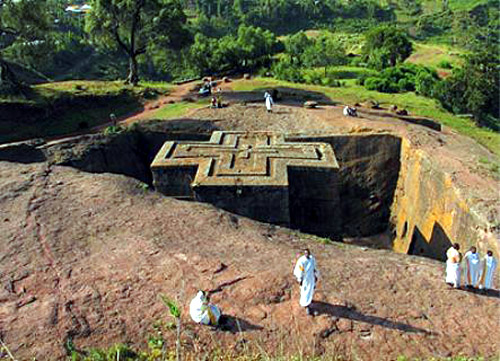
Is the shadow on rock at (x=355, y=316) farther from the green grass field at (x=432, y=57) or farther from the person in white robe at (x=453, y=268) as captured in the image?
the green grass field at (x=432, y=57)

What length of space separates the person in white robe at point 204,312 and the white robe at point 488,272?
14.1ft

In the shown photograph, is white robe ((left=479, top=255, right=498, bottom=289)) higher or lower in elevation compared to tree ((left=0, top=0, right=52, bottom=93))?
lower

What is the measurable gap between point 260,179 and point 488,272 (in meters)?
4.91

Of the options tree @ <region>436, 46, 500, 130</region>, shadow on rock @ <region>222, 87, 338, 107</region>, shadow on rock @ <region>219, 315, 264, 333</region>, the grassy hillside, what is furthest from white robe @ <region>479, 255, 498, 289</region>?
tree @ <region>436, 46, 500, 130</region>

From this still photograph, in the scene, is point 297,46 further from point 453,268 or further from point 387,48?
point 453,268

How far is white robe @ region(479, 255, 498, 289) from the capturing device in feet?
22.1

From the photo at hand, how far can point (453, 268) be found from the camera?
6812mm

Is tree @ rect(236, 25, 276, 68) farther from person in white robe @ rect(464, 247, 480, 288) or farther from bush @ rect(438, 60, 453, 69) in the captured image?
person in white robe @ rect(464, 247, 480, 288)

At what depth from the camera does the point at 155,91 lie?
2336 cm

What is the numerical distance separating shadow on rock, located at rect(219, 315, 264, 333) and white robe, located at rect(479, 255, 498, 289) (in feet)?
12.3

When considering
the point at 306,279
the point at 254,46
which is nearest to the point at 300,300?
the point at 306,279

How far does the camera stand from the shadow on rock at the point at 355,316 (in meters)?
5.93

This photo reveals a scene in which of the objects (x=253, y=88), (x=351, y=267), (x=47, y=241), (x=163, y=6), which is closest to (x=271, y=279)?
(x=351, y=267)

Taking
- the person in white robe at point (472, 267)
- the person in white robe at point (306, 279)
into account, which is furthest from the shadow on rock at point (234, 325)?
the person in white robe at point (472, 267)
